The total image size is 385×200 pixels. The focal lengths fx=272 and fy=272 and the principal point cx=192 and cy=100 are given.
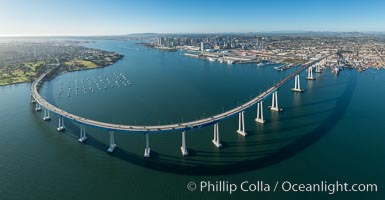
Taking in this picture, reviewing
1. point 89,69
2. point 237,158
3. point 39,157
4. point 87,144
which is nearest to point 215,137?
point 237,158

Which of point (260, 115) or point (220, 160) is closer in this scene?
point (220, 160)

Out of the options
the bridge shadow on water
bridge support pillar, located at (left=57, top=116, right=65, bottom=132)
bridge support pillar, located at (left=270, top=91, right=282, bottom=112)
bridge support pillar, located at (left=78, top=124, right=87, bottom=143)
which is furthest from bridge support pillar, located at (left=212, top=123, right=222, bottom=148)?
bridge support pillar, located at (left=57, top=116, right=65, bottom=132)

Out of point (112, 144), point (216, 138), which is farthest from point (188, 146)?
point (112, 144)

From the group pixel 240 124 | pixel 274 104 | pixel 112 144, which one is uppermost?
pixel 274 104

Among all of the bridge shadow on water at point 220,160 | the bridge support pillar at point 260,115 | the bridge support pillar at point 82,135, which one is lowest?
the bridge shadow on water at point 220,160

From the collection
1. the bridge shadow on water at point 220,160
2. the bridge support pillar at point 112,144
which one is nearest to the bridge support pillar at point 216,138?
the bridge shadow on water at point 220,160

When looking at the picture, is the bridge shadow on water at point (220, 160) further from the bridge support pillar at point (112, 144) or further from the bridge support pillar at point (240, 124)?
the bridge support pillar at point (240, 124)

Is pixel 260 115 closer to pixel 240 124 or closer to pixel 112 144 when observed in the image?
pixel 240 124

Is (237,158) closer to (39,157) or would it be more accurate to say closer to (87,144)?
(87,144)
